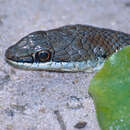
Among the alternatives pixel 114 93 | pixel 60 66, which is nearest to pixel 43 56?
pixel 60 66

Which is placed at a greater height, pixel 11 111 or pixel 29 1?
pixel 29 1

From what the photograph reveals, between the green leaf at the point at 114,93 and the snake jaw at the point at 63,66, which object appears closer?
the green leaf at the point at 114,93

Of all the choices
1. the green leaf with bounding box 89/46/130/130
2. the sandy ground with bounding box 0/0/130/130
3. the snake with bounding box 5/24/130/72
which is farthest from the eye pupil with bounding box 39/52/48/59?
the green leaf with bounding box 89/46/130/130

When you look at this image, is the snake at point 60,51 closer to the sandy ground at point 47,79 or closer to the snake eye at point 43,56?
the snake eye at point 43,56

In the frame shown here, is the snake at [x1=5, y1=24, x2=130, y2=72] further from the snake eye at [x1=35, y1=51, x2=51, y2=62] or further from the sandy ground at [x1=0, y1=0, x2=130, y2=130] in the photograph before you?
the sandy ground at [x1=0, y1=0, x2=130, y2=130]

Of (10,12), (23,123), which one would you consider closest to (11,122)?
(23,123)

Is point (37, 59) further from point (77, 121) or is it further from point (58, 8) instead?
point (58, 8)

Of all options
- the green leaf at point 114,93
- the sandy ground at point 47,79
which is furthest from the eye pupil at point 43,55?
the green leaf at point 114,93
